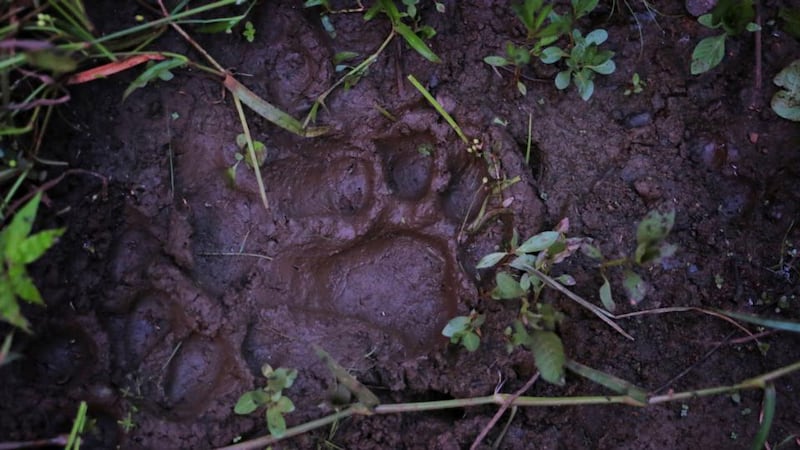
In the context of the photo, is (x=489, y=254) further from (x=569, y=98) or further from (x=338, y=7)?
(x=338, y=7)

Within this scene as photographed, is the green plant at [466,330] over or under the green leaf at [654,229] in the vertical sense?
under

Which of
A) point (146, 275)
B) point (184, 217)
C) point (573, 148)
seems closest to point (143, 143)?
point (184, 217)

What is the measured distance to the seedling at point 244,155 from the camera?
2016 mm

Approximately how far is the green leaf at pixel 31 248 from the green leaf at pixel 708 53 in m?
1.68

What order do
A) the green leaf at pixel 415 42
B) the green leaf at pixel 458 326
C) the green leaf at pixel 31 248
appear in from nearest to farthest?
the green leaf at pixel 31 248
the green leaf at pixel 458 326
the green leaf at pixel 415 42

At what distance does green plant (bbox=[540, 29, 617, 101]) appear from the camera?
2033mm

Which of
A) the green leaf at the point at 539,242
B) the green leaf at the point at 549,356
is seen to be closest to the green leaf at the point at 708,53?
the green leaf at the point at 539,242

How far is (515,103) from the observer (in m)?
2.11

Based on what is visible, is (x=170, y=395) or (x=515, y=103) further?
(x=515, y=103)

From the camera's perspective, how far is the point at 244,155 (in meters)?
2.04

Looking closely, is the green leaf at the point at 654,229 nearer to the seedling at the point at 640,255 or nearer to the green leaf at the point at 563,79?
the seedling at the point at 640,255

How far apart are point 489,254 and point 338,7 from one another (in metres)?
0.82

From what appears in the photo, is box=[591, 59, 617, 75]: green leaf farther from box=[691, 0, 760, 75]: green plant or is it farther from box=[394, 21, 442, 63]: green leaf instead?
box=[394, 21, 442, 63]: green leaf

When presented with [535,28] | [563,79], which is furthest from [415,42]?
[563,79]
